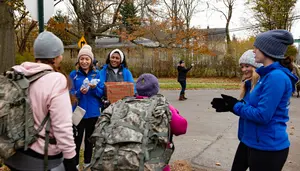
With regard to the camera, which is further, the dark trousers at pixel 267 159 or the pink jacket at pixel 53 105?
the dark trousers at pixel 267 159

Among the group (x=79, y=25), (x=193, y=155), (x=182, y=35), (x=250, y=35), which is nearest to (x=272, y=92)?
(x=193, y=155)

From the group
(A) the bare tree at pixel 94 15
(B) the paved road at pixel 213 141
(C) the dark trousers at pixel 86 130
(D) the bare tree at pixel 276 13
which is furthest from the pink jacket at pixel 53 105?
(D) the bare tree at pixel 276 13

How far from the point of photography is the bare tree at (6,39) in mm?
7996

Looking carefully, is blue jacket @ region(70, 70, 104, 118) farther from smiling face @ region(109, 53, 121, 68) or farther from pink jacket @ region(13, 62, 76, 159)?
pink jacket @ region(13, 62, 76, 159)

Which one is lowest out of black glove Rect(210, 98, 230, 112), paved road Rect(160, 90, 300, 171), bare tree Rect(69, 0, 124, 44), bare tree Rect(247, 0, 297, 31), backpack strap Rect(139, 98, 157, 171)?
paved road Rect(160, 90, 300, 171)

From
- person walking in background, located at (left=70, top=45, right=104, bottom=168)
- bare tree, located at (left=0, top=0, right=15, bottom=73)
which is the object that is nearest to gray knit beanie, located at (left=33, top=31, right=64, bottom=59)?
person walking in background, located at (left=70, top=45, right=104, bottom=168)

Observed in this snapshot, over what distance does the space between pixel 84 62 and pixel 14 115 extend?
2.29 metres

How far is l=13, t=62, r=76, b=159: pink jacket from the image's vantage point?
203 cm

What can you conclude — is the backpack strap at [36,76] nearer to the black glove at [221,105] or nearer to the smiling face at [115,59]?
the black glove at [221,105]

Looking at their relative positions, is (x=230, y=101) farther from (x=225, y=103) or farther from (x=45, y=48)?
(x=45, y=48)

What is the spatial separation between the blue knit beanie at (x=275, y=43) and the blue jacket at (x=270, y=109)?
101 mm

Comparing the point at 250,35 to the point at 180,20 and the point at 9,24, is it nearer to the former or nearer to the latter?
the point at 180,20

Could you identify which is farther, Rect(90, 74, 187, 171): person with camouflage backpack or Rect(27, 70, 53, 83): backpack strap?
Rect(90, 74, 187, 171): person with camouflage backpack

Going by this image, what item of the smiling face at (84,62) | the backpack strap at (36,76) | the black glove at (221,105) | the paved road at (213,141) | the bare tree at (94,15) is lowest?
the paved road at (213,141)
